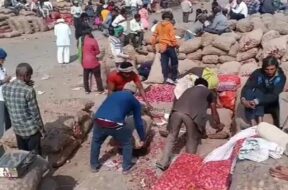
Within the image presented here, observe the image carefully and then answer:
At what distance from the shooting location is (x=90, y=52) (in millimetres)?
10992

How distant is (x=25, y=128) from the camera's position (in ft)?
22.6

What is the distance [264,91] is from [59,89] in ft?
19.1

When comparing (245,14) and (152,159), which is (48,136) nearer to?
(152,159)

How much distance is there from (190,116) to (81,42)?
4.72m

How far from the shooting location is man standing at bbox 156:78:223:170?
24.0 feet

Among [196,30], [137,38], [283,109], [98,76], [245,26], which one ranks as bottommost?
[137,38]

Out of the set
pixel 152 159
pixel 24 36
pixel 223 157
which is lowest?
pixel 24 36

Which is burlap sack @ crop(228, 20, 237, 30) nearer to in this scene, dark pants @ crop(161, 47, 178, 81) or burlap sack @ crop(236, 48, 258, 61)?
burlap sack @ crop(236, 48, 258, 61)

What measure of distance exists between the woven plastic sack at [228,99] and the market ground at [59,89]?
2.32 meters

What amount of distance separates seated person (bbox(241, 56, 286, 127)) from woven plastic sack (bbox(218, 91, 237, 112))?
1.19 meters

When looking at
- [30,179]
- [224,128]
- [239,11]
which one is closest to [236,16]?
[239,11]

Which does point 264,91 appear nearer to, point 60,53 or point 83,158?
point 83,158

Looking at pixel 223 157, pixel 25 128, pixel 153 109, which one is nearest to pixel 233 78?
pixel 153 109

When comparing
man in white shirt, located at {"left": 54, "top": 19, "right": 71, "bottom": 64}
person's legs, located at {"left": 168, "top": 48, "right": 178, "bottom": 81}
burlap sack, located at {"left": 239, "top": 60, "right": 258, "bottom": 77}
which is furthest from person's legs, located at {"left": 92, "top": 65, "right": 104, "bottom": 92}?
man in white shirt, located at {"left": 54, "top": 19, "right": 71, "bottom": 64}
